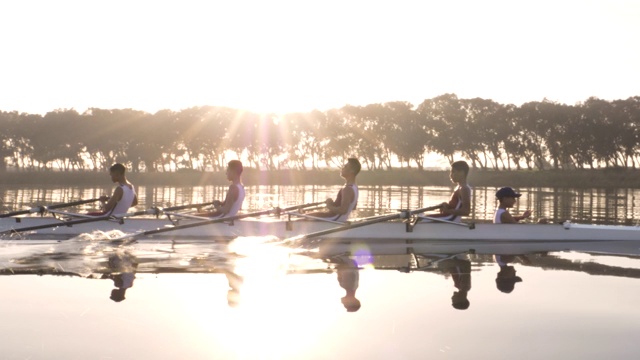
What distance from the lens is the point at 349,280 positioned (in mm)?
10234

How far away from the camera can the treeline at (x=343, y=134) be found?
8388 cm

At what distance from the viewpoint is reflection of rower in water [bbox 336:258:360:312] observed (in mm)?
8375

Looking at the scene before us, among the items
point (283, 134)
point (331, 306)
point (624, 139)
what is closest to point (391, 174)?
point (283, 134)

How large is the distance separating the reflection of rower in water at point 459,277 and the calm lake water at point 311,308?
0.03 m

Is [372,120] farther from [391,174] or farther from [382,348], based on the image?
[382,348]

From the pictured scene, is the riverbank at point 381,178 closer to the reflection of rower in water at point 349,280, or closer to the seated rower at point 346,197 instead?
the seated rower at point 346,197

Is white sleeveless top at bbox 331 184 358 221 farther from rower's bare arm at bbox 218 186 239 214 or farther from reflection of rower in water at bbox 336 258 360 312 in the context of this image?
reflection of rower in water at bbox 336 258 360 312

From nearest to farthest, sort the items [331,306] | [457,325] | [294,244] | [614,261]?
[457,325] → [331,306] → [614,261] → [294,244]

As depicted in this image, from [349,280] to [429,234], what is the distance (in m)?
5.38

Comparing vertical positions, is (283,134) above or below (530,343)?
above

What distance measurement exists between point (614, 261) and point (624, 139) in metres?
77.7

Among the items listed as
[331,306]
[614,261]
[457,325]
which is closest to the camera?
[457,325]

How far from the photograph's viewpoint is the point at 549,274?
1092 cm

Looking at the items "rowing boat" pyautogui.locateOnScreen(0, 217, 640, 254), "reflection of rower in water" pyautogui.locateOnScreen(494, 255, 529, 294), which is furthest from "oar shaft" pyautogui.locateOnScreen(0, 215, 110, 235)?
"reflection of rower in water" pyautogui.locateOnScreen(494, 255, 529, 294)
